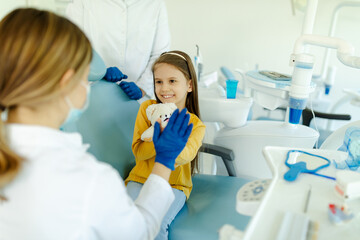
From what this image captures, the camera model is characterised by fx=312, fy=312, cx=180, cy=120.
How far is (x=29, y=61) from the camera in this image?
0.64 meters

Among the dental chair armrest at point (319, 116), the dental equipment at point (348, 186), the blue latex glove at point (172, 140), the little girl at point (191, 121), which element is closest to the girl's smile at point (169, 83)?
the little girl at point (191, 121)

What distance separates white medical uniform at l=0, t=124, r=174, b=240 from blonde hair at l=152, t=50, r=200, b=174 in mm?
750

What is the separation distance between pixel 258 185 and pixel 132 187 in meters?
0.60

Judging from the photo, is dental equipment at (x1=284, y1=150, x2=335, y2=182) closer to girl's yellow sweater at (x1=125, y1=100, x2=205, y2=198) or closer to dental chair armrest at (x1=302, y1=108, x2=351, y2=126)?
girl's yellow sweater at (x1=125, y1=100, x2=205, y2=198)

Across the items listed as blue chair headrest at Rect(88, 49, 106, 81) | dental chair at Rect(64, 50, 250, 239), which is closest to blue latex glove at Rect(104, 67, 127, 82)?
dental chair at Rect(64, 50, 250, 239)

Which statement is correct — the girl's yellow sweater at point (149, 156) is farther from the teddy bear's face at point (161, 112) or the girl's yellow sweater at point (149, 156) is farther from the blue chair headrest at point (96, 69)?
the blue chair headrest at point (96, 69)

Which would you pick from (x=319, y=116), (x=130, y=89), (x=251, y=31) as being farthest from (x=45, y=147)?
(x=251, y=31)

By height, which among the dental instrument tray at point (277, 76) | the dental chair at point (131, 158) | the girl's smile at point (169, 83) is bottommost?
the dental chair at point (131, 158)

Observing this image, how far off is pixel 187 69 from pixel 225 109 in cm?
29

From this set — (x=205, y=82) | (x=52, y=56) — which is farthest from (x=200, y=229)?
(x=205, y=82)

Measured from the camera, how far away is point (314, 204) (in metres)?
0.78

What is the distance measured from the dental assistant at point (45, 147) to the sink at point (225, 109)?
89 centimetres

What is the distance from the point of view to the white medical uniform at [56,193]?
2.09 ft

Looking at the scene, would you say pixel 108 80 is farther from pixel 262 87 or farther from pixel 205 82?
pixel 205 82
